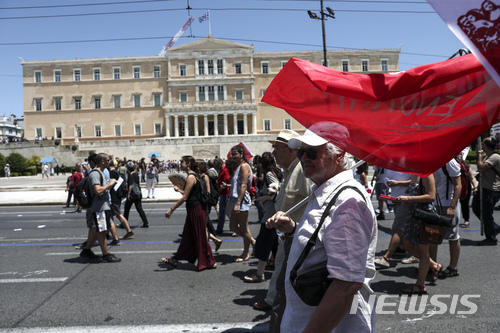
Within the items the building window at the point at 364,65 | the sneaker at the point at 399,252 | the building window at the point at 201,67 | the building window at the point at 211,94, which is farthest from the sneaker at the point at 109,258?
the building window at the point at 364,65

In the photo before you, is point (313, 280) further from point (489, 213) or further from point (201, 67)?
point (201, 67)

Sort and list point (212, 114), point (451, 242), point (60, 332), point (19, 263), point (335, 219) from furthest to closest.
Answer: point (212, 114) < point (19, 263) < point (451, 242) < point (60, 332) < point (335, 219)

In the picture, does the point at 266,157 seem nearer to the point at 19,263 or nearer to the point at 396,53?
the point at 19,263

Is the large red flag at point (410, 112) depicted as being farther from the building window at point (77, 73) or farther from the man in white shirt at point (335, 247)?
the building window at point (77, 73)

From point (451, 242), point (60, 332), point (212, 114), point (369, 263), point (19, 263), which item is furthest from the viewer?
point (212, 114)

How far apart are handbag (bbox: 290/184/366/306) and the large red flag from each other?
0.39 meters

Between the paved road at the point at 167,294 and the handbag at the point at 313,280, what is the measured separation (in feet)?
7.07

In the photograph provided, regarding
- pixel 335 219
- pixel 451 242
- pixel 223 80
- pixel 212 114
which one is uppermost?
pixel 223 80

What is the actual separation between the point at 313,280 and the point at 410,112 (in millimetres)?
956

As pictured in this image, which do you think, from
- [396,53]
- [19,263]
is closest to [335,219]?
[19,263]

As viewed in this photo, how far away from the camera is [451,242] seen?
5.16m

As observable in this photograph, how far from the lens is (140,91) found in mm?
63531

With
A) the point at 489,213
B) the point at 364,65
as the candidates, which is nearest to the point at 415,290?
the point at 489,213

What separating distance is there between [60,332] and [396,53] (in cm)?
6873
